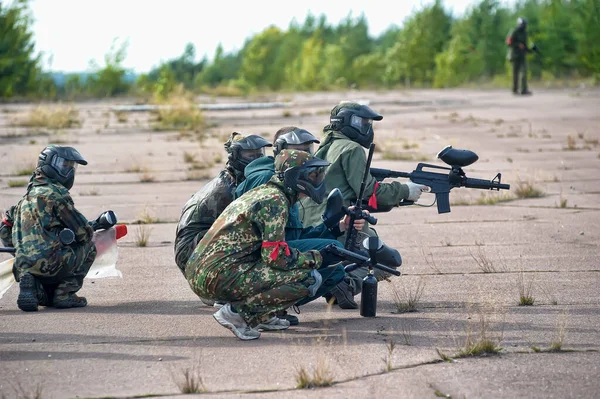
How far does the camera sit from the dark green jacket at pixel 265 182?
844cm

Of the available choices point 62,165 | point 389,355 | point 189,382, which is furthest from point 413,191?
point 189,382

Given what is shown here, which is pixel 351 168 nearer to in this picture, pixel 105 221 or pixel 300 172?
pixel 300 172

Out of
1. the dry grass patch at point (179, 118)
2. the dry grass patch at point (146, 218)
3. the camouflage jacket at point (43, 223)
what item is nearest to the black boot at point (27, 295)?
the camouflage jacket at point (43, 223)

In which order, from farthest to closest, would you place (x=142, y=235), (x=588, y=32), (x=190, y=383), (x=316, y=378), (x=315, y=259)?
(x=588, y=32) → (x=142, y=235) → (x=315, y=259) → (x=316, y=378) → (x=190, y=383)

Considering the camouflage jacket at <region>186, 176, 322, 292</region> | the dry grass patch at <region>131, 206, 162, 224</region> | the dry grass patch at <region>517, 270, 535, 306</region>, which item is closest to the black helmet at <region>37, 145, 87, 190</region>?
the camouflage jacket at <region>186, 176, 322, 292</region>

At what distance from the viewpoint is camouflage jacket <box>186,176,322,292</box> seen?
24.7 ft

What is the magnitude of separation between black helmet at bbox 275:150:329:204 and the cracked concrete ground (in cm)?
112

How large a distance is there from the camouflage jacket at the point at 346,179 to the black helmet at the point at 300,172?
52.9 inches

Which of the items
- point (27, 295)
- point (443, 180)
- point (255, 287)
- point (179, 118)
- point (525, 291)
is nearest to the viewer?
point (255, 287)

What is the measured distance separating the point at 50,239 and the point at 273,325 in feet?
7.59

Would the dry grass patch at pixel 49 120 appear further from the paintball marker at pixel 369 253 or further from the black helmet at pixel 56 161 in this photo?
the paintball marker at pixel 369 253

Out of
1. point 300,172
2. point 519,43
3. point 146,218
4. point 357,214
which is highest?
point 519,43

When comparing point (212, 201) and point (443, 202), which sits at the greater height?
point (212, 201)

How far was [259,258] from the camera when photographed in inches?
307
